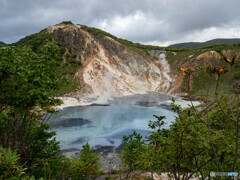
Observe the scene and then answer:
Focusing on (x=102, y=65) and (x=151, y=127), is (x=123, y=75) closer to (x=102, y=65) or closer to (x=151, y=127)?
(x=102, y=65)

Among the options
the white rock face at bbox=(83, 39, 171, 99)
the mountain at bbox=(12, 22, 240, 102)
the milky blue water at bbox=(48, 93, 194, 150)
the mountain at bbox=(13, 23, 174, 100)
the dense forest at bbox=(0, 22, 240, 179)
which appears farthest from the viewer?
the white rock face at bbox=(83, 39, 171, 99)

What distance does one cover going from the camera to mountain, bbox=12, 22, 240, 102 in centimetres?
4650

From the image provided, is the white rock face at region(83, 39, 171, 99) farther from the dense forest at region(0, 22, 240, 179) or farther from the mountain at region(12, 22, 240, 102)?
the dense forest at region(0, 22, 240, 179)

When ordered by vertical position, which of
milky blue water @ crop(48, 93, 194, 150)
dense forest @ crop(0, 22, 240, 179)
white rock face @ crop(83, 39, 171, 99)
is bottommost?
milky blue water @ crop(48, 93, 194, 150)

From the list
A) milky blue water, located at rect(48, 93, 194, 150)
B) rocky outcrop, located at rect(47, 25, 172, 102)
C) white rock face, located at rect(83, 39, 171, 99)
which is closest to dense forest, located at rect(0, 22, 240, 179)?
milky blue water, located at rect(48, 93, 194, 150)

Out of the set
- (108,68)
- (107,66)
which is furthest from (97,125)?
(107,66)

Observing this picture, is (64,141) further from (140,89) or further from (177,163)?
(140,89)

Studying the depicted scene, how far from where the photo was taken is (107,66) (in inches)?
2152

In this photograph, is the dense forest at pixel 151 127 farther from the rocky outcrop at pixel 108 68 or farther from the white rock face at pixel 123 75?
the white rock face at pixel 123 75

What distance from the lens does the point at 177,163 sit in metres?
3.57

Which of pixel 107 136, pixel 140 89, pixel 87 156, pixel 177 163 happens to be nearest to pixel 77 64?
pixel 140 89

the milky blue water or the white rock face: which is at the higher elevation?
the white rock face

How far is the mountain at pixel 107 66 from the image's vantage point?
→ 153ft

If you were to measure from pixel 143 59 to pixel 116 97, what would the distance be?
96.6 ft
